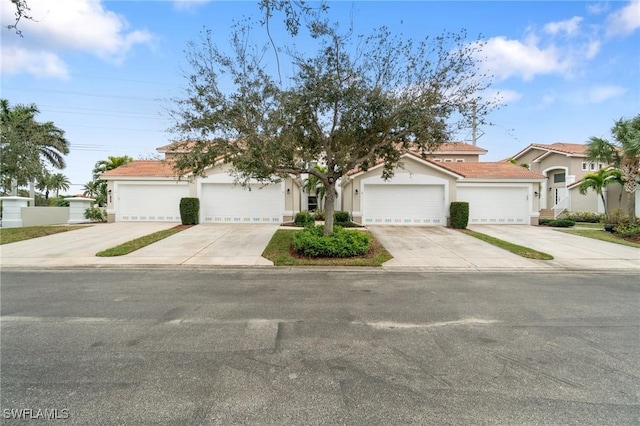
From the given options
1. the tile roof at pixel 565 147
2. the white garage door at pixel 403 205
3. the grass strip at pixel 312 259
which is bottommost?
the grass strip at pixel 312 259

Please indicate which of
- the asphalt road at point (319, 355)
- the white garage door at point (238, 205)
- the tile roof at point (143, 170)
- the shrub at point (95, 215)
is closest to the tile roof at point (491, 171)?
the white garage door at point (238, 205)

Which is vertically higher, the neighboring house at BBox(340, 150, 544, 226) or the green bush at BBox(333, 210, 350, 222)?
the neighboring house at BBox(340, 150, 544, 226)

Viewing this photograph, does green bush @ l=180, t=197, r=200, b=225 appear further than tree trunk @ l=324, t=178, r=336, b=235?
Yes

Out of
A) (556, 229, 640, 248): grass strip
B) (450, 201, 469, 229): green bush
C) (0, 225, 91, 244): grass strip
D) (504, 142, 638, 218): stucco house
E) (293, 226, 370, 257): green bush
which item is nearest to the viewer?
(293, 226, 370, 257): green bush

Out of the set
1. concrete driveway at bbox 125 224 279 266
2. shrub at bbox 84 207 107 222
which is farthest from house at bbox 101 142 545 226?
concrete driveway at bbox 125 224 279 266

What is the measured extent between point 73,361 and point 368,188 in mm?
15577

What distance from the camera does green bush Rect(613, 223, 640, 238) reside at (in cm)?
1404

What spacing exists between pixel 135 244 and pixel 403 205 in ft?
42.7

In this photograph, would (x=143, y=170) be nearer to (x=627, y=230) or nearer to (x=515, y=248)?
(x=515, y=248)

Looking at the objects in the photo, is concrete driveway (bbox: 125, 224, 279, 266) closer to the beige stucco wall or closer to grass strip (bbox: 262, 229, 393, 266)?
grass strip (bbox: 262, 229, 393, 266)

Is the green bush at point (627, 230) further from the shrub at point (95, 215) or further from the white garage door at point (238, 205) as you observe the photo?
the shrub at point (95, 215)

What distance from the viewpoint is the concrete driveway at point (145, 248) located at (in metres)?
9.19

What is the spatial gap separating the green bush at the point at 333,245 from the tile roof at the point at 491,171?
9836 millimetres

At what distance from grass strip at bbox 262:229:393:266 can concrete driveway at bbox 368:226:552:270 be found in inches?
14.4
